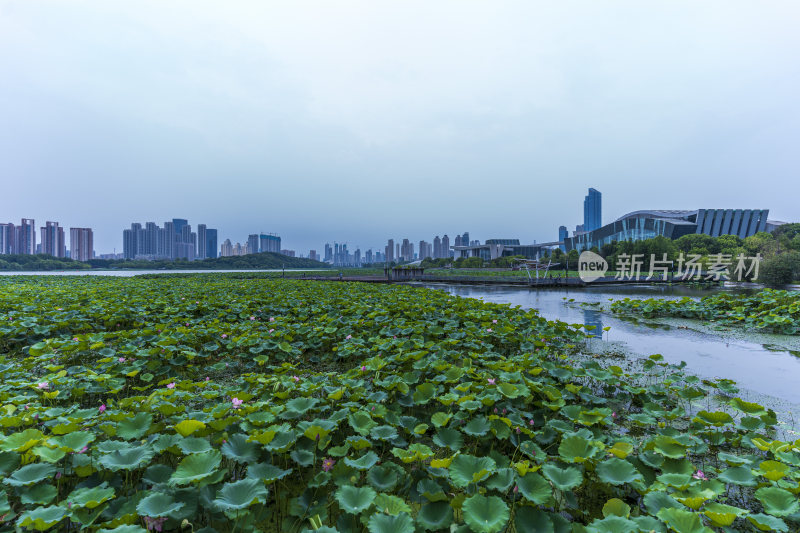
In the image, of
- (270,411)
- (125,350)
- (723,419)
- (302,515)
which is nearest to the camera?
(302,515)

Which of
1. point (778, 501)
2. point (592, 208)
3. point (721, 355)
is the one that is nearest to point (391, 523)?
point (778, 501)

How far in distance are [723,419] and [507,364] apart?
166 cm

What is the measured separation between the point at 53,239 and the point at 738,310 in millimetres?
115980

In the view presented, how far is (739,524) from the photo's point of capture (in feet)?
6.30

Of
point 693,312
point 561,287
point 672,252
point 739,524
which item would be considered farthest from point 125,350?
point 672,252

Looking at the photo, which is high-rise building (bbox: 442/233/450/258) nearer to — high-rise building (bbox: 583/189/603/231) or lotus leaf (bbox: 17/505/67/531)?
high-rise building (bbox: 583/189/603/231)

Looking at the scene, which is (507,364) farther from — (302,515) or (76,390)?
(76,390)

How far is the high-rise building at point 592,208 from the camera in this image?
19112cm

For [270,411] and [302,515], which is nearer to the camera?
[302,515]

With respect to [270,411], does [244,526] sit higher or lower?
lower

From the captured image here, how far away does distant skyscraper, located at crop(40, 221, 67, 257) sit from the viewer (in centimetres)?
7988

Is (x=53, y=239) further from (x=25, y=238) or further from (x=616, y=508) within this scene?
(x=616, y=508)

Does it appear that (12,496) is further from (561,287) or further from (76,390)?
(561,287)

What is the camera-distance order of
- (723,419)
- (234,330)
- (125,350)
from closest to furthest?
(723,419) → (125,350) → (234,330)
